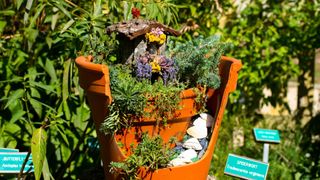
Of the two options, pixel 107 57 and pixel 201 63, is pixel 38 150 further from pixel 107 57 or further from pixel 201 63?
pixel 201 63

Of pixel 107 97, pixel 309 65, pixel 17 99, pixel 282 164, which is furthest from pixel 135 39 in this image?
pixel 309 65

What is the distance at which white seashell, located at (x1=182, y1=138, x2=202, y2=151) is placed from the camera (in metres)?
3.26

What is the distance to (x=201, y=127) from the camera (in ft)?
11.0

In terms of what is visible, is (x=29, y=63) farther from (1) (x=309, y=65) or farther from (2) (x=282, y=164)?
→ (1) (x=309, y=65)

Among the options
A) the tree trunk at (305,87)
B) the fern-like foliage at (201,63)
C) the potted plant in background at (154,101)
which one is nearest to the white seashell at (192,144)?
the potted plant in background at (154,101)

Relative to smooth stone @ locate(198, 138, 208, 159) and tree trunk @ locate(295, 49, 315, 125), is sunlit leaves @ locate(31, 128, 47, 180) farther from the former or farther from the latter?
tree trunk @ locate(295, 49, 315, 125)

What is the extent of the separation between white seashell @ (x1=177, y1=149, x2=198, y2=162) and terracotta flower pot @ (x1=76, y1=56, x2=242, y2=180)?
2.0 inches

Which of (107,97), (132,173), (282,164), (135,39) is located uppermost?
(135,39)

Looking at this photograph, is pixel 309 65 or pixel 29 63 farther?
pixel 309 65

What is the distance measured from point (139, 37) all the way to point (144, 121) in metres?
0.44

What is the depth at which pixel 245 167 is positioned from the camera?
3631 mm

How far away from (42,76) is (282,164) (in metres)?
2.05

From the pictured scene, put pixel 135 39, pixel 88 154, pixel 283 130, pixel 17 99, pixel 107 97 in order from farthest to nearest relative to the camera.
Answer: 1. pixel 283 130
2. pixel 88 154
3. pixel 17 99
4. pixel 135 39
5. pixel 107 97

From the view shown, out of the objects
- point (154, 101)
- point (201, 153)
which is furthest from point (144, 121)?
point (201, 153)
